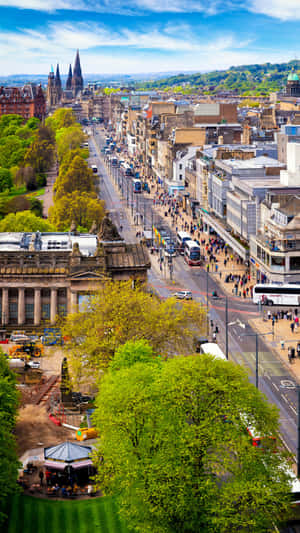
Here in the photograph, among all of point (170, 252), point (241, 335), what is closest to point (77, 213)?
point (170, 252)

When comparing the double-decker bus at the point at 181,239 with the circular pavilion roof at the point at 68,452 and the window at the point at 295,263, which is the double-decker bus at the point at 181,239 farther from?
the circular pavilion roof at the point at 68,452


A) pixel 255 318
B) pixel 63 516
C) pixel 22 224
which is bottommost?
pixel 63 516

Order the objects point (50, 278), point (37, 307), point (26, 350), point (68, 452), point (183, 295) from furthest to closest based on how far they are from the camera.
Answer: point (183, 295), point (37, 307), point (50, 278), point (26, 350), point (68, 452)

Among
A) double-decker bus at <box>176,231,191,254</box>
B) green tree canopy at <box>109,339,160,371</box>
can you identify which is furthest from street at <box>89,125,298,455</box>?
green tree canopy at <box>109,339,160,371</box>

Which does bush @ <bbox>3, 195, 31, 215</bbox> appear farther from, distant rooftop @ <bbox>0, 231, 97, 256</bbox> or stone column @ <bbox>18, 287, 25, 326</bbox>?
stone column @ <bbox>18, 287, 25, 326</bbox>

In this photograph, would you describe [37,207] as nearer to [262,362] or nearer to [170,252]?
[170,252]

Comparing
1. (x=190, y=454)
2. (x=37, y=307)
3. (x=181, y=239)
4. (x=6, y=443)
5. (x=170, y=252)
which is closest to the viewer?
(x=190, y=454)

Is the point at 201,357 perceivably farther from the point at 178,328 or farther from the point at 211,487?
the point at 178,328
